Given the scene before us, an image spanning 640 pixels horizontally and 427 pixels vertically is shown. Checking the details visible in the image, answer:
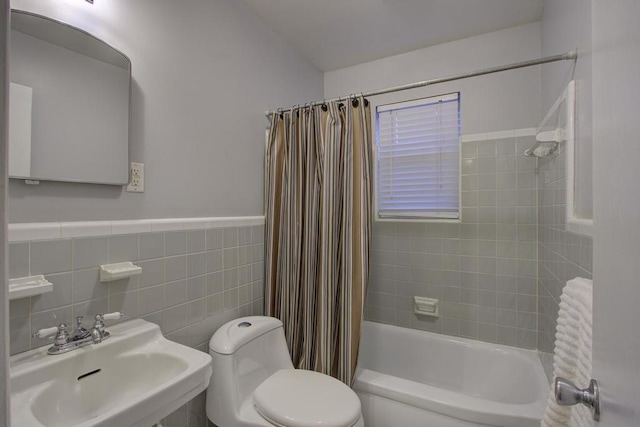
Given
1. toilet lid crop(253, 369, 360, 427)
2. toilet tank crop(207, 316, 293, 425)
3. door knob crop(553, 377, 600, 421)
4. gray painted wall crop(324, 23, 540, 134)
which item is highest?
gray painted wall crop(324, 23, 540, 134)

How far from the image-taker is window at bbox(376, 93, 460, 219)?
82.8 inches

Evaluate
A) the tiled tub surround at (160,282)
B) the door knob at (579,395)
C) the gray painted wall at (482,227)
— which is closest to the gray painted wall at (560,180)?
the gray painted wall at (482,227)

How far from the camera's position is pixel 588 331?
2.32ft

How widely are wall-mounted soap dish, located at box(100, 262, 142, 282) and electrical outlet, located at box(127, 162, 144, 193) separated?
1.00 feet

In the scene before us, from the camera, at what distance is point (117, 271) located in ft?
3.43

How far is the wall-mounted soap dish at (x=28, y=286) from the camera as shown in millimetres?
809

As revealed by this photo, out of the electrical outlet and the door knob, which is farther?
the electrical outlet

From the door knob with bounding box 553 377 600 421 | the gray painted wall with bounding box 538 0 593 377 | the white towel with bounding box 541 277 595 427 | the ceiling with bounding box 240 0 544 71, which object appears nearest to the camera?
the door knob with bounding box 553 377 600 421

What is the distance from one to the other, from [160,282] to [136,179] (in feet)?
1.48

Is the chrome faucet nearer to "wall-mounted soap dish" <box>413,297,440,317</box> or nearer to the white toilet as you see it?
the white toilet

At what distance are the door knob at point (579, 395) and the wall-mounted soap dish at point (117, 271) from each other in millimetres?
1274

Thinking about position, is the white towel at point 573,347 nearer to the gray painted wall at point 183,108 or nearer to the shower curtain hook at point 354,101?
the shower curtain hook at point 354,101

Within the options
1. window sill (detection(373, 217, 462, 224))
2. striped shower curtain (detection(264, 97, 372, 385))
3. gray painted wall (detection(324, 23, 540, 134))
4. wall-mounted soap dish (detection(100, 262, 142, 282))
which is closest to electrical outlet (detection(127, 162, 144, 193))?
wall-mounted soap dish (detection(100, 262, 142, 282))

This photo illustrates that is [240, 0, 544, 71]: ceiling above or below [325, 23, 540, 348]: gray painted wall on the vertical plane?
above
